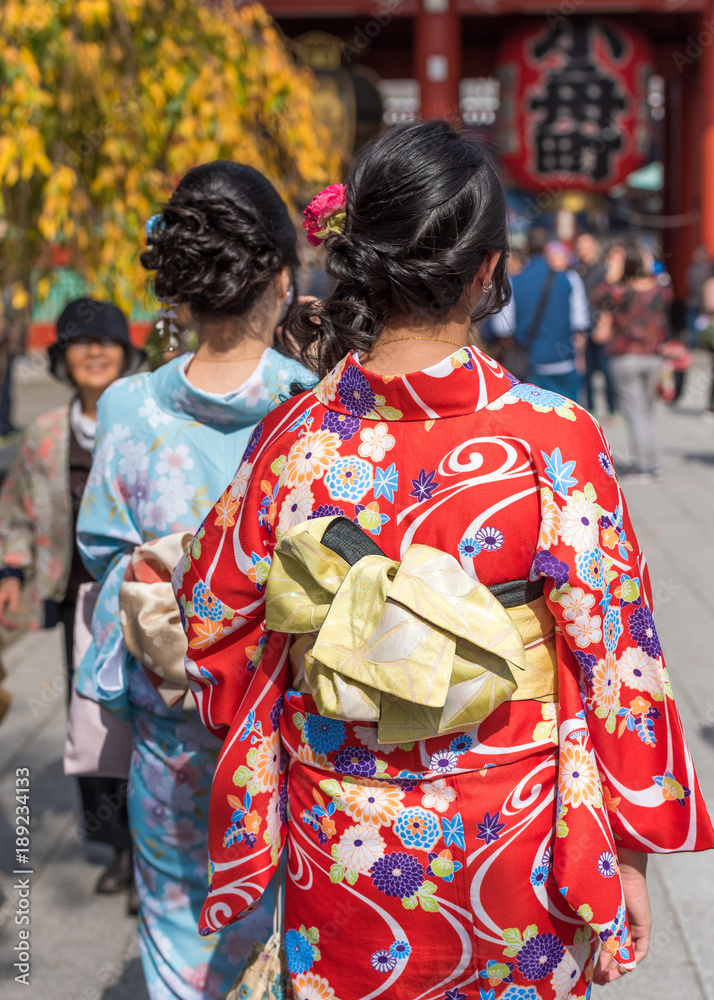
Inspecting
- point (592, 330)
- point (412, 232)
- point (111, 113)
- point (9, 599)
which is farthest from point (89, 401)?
point (592, 330)

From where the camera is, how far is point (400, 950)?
1271 millimetres

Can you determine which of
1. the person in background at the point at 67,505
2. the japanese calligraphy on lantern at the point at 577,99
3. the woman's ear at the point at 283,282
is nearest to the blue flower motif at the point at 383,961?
the woman's ear at the point at 283,282

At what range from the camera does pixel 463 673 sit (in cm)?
116

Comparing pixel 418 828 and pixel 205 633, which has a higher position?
pixel 205 633

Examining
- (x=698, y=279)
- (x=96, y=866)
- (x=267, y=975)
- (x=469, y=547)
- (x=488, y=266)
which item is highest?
(x=698, y=279)

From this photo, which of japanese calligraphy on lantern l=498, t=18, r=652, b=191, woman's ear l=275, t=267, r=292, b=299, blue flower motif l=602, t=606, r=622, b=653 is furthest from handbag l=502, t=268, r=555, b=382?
japanese calligraphy on lantern l=498, t=18, r=652, b=191

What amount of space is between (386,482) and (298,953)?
26.2 inches

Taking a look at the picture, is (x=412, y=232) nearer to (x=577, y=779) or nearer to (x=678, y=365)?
(x=577, y=779)

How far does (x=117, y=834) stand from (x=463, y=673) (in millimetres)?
1810

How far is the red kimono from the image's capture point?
120 centimetres

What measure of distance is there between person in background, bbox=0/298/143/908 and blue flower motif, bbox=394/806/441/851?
1.61m

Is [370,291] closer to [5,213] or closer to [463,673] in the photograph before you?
[463,673]

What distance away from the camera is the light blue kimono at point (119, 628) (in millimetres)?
1757

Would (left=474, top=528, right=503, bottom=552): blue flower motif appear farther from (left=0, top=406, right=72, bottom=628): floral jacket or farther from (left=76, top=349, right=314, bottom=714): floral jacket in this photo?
(left=0, top=406, right=72, bottom=628): floral jacket
